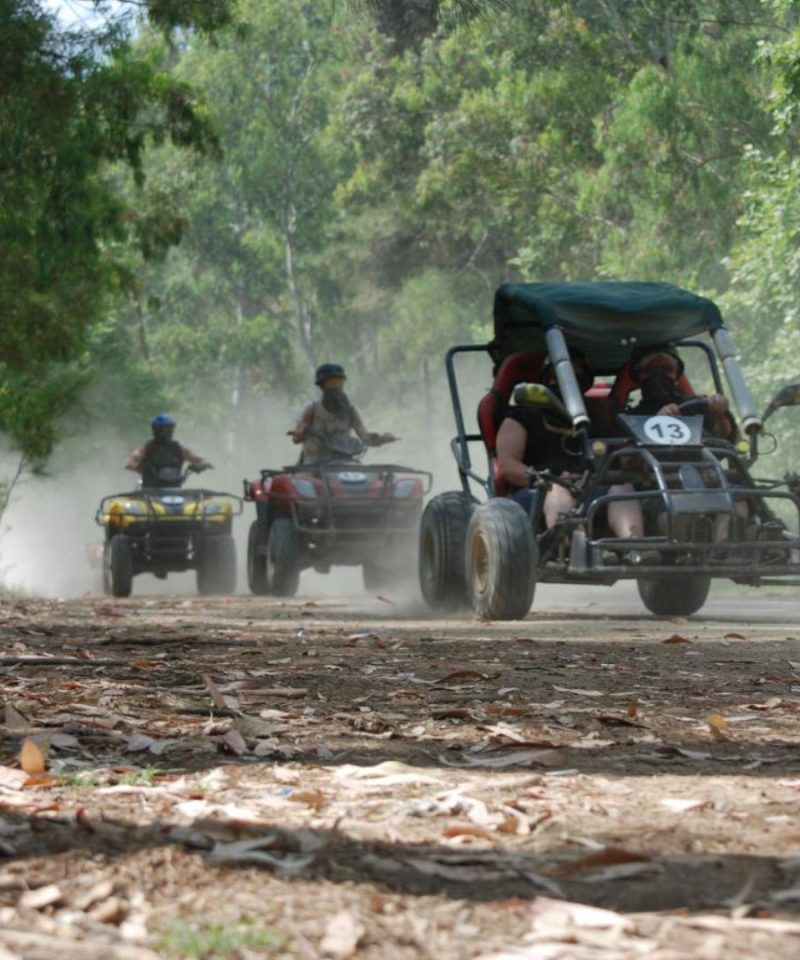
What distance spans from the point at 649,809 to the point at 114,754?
1680mm

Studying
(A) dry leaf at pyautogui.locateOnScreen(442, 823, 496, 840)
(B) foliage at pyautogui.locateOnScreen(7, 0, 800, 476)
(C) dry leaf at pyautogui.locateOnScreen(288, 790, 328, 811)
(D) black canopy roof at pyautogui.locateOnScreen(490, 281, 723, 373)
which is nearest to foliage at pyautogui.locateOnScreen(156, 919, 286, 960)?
(A) dry leaf at pyautogui.locateOnScreen(442, 823, 496, 840)

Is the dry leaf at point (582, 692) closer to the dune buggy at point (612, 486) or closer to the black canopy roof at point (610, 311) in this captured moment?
the dune buggy at point (612, 486)

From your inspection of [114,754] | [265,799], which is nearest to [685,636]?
[114,754]

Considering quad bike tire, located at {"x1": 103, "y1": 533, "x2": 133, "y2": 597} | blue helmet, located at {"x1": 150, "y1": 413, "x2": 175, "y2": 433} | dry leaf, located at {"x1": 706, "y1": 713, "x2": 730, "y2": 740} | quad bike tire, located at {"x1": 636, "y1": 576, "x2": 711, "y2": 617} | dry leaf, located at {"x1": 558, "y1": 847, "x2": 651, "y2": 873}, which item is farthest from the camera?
blue helmet, located at {"x1": 150, "y1": 413, "x2": 175, "y2": 433}

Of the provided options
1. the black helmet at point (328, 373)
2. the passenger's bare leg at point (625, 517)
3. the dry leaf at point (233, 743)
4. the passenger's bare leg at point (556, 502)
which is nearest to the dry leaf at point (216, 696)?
the dry leaf at point (233, 743)

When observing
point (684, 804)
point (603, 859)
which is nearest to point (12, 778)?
point (684, 804)

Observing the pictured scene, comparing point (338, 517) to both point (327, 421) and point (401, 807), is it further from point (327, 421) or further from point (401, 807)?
point (401, 807)

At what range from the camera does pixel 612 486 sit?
455 inches

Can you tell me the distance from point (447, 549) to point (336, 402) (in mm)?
5717

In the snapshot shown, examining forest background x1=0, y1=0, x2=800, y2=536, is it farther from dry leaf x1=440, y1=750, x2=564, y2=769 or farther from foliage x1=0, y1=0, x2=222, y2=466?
dry leaf x1=440, y1=750, x2=564, y2=769

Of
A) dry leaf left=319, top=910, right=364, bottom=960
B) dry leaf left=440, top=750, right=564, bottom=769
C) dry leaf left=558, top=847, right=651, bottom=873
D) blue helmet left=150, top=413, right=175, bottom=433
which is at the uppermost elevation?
blue helmet left=150, top=413, right=175, bottom=433

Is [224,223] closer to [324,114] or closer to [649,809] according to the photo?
[324,114]

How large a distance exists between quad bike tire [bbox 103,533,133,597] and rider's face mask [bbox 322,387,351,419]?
299cm

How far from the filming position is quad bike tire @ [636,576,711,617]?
43.1 ft
